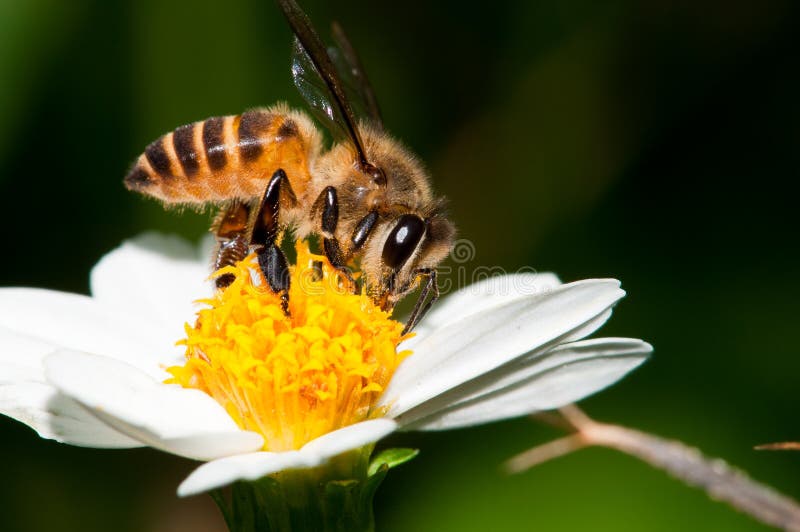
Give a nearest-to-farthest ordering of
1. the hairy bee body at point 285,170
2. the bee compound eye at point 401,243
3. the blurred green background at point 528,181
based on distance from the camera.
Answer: the bee compound eye at point 401,243 < the hairy bee body at point 285,170 < the blurred green background at point 528,181

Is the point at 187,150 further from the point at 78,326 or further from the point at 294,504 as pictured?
the point at 294,504

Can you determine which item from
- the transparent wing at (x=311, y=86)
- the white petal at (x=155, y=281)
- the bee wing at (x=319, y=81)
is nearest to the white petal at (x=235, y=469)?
the white petal at (x=155, y=281)

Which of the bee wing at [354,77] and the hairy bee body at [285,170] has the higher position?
the bee wing at [354,77]

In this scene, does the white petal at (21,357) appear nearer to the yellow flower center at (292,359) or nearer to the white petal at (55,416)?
the white petal at (55,416)

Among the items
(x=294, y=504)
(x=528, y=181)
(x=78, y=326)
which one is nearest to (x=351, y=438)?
(x=294, y=504)

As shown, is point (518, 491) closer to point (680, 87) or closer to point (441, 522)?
point (441, 522)

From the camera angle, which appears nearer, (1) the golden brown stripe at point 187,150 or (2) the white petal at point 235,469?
(2) the white petal at point 235,469
